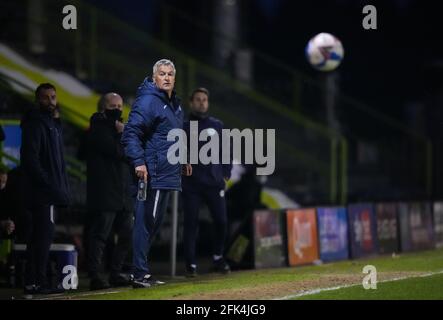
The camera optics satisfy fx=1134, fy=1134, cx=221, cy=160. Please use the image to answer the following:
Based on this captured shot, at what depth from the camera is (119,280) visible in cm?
1180

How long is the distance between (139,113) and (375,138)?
1550cm

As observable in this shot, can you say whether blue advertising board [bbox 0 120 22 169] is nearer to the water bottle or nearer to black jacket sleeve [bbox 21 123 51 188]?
black jacket sleeve [bbox 21 123 51 188]

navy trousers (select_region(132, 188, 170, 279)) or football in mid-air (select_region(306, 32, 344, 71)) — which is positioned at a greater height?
football in mid-air (select_region(306, 32, 344, 71))

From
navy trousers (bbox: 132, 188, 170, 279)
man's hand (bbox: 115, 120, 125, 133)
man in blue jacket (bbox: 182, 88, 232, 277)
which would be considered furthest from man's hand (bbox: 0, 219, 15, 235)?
man in blue jacket (bbox: 182, 88, 232, 277)

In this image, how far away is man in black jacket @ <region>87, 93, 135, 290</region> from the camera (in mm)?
11641

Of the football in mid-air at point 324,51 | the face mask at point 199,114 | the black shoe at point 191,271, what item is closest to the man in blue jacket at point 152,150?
the black shoe at point 191,271

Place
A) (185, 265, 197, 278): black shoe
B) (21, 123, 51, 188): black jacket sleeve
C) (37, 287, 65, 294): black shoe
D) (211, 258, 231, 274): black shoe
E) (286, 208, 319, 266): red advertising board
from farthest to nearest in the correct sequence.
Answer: (286, 208, 319, 266): red advertising board < (211, 258, 231, 274): black shoe < (185, 265, 197, 278): black shoe < (37, 287, 65, 294): black shoe < (21, 123, 51, 188): black jacket sleeve

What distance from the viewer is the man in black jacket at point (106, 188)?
11641mm

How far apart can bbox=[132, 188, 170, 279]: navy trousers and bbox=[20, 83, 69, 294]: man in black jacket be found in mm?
728

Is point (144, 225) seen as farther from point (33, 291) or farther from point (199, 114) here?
point (199, 114)
